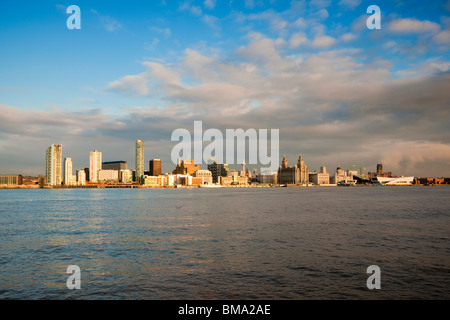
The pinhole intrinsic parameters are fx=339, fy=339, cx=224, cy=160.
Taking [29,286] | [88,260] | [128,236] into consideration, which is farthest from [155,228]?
[29,286]

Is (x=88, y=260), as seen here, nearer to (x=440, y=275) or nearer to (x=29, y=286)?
(x=29, y=286)

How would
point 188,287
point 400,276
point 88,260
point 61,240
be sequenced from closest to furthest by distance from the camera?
point 188,287 < point 400,276 < point 88,260 < point 61,240

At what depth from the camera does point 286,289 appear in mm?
20125

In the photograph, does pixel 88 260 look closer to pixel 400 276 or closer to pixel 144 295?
pixel 144 295

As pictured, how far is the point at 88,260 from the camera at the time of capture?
27859 millimetres

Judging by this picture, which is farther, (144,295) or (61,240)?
(61,240)

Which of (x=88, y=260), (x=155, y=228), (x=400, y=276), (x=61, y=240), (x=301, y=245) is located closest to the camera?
(x=400, y=276)

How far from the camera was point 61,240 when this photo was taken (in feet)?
123

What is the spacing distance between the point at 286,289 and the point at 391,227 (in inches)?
1310

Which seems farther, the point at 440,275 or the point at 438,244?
the point at 438,244

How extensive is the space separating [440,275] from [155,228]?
33.8m
